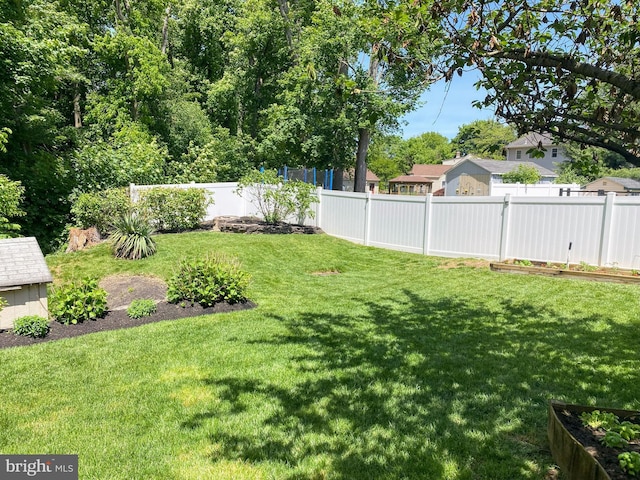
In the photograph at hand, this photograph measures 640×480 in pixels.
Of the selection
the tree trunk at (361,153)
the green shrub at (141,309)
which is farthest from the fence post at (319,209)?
the green shrub at (141,309)

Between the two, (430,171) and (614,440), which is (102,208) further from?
(430,171)

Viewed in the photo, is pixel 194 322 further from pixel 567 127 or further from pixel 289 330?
pixel 567 127

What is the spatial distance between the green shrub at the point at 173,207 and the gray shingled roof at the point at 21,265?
5.26 metres

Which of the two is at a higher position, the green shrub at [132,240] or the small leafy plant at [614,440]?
the green shrub at [132,240]

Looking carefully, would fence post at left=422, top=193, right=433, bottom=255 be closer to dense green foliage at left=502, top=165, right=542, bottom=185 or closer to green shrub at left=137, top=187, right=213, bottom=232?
green shrub at left=137, top=187, right=213, bottom=232

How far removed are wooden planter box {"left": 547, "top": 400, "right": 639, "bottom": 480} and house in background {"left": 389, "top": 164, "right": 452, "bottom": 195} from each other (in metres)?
53.2

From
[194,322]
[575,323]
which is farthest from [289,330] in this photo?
[575,323]

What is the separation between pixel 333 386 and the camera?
12.9 ft

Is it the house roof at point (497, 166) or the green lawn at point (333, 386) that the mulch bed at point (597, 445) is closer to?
the green lawn at point (333, 386)

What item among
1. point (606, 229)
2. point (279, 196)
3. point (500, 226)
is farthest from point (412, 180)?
point (606, 229)

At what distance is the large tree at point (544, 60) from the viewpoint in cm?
280

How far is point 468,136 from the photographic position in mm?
77938

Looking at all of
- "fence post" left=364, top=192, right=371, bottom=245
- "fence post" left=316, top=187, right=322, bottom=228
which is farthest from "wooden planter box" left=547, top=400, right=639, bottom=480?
"fence post" left=316, top=187, right=322, bottom=228

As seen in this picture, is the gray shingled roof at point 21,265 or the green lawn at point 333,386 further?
the gray shingled roof at point 21,265
